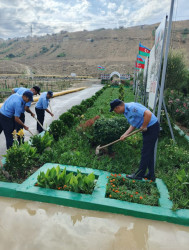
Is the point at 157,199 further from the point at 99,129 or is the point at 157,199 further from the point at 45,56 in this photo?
the point at 45,56

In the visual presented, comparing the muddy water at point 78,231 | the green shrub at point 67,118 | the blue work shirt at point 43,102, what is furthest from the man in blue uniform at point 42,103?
the muddy water at point 78,231

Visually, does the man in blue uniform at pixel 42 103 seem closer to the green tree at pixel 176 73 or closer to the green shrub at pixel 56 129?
the green shrub at pixel 56 129

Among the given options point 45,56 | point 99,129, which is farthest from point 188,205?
point 45,56

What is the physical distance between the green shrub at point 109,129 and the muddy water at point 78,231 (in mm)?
2036

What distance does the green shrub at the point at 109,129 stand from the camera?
4.66 meters

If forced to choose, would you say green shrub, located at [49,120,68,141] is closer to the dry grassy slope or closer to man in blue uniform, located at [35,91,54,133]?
man in blue uniform, located at [35,91,54,133]

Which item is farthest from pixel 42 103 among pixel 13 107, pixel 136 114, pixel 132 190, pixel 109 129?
pixel 132 190

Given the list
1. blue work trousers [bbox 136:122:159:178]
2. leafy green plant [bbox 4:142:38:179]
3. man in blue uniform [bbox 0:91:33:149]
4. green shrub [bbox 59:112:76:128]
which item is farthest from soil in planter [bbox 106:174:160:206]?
green shrub [bbox 59:112:76:128]

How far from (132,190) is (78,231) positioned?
126 cm

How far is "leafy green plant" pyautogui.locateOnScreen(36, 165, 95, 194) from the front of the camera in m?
3.23

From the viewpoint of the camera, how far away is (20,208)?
3031 mm

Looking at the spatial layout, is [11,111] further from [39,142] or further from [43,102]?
[43,102]

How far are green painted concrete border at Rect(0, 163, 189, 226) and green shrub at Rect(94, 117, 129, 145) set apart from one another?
140 cm

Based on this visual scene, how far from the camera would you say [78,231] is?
2590 millimetres
